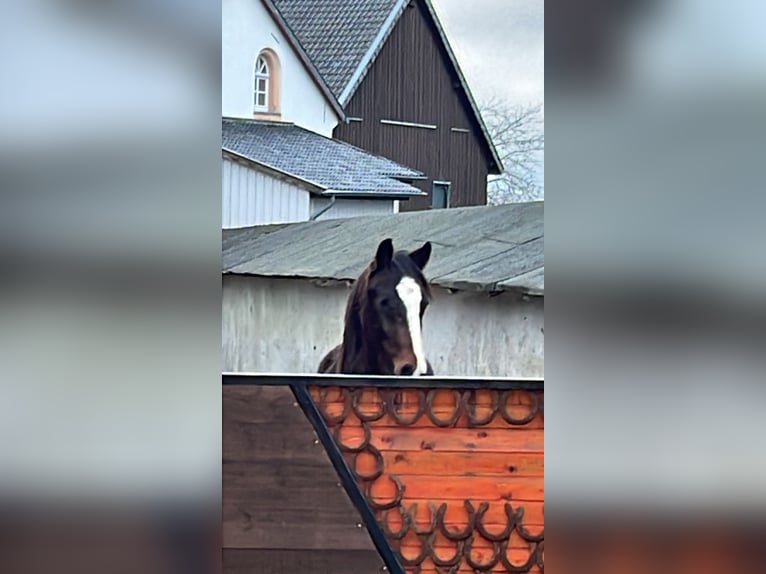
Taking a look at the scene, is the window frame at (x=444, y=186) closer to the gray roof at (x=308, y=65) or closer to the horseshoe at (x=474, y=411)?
the gray roof at (x=308, y=65)

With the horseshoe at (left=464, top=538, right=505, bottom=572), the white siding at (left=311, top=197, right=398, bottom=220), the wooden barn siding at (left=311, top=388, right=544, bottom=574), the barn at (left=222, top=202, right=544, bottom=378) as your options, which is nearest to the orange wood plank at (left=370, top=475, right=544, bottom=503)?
the wooden barn siding at (left=311, top=388, right=544, bottom=574)

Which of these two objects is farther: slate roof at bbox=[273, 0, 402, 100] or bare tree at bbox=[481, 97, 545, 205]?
slate roof at bbox=[273, 0, 402, 100]

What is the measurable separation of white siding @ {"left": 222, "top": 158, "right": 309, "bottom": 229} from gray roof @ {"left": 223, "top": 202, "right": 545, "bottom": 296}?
2 centimetres

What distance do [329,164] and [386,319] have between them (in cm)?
36

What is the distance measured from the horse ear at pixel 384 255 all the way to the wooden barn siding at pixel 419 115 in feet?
0.29

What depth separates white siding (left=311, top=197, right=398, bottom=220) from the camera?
2.53 meters

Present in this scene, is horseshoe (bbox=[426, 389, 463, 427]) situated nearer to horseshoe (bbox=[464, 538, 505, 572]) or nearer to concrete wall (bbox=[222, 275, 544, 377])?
concrete wall (bbox=[222, 275, 544, 377])

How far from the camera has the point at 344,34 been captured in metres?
2.56

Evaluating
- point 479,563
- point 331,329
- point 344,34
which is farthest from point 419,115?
point 479,563
